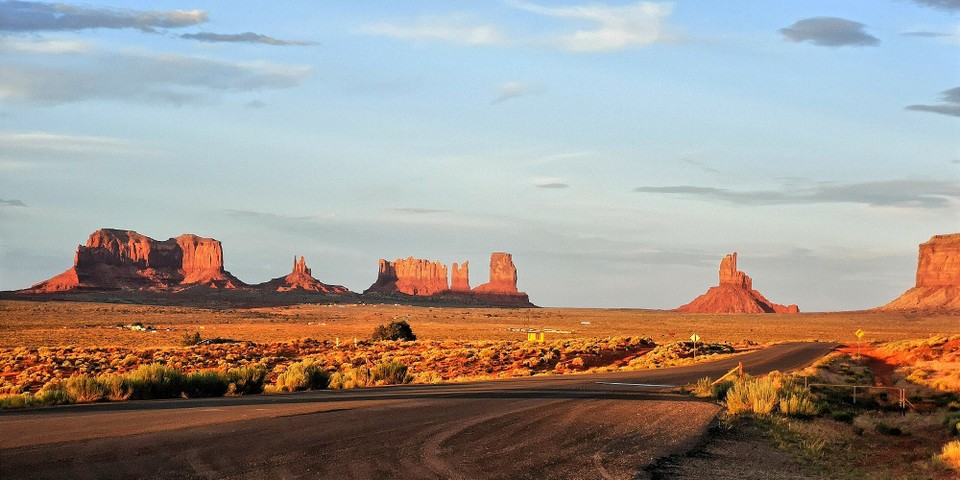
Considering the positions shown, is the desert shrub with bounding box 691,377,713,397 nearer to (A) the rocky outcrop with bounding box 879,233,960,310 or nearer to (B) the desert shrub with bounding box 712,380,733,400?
(B) the desert shrub with bounding box 712,380,733,400

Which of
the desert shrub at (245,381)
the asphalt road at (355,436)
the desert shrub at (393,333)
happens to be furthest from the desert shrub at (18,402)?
the desert shrub at (393,333)

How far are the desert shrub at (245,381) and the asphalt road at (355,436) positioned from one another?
1663 millimetres

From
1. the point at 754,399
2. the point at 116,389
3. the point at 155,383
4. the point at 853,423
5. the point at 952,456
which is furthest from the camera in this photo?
the point at 155,383

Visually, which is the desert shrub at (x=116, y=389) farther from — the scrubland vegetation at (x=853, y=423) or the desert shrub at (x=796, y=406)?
the desert shrub at (x=796, y=406)

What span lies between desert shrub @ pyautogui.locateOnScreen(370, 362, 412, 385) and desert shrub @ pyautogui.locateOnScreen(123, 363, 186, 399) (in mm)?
8582

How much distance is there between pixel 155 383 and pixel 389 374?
1038 cm

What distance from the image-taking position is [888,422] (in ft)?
71.4

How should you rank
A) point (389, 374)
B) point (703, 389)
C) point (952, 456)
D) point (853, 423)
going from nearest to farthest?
1. point (952, 456)
2. point (853, 423)
3. point (703, 389)
4. point (389, 374)

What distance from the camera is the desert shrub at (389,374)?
32219 millimetres

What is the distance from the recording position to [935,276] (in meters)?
195

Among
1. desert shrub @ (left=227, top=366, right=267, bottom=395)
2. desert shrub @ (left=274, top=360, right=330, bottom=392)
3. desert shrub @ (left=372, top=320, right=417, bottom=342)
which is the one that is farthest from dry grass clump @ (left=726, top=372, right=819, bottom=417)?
desert shrub @ (left=372, top=320, right=417, bottom=342)

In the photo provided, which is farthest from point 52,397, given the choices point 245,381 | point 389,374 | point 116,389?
point 389,374

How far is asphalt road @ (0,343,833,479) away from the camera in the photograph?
12.0m

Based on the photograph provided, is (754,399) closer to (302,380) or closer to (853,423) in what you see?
(853,423)
